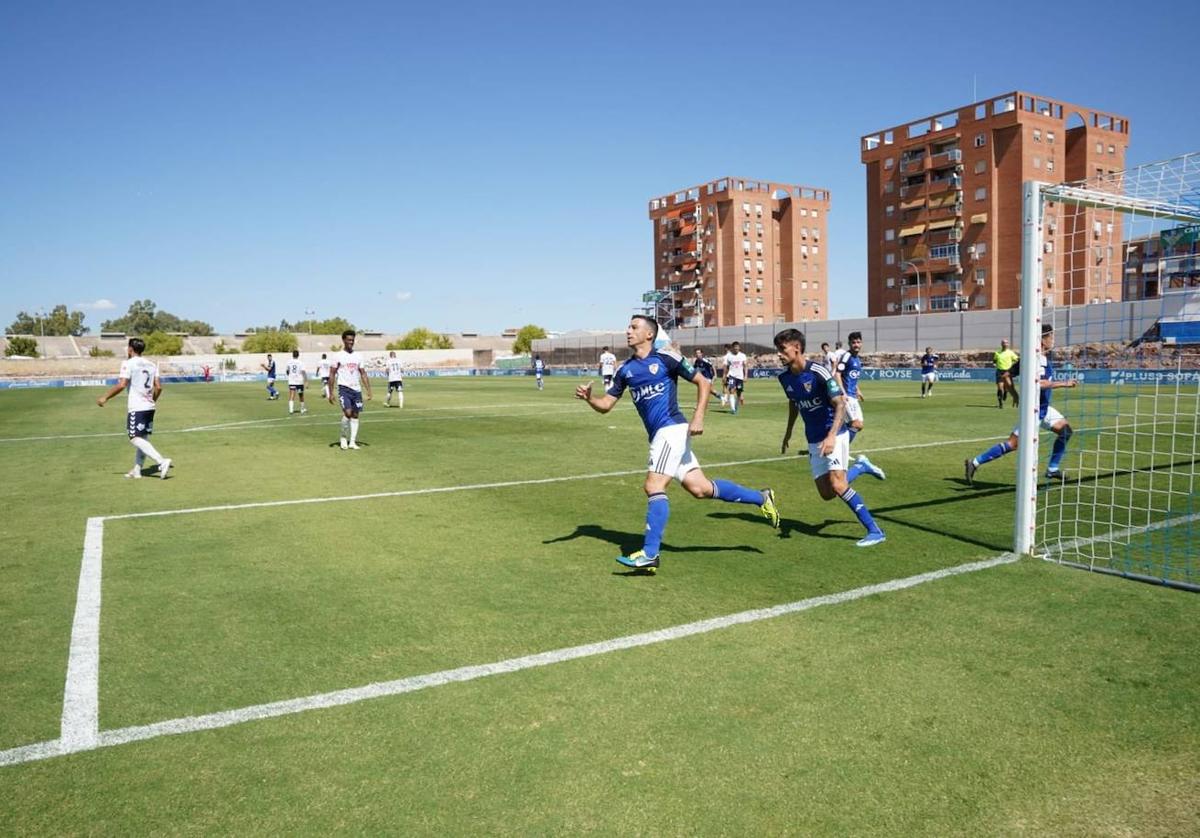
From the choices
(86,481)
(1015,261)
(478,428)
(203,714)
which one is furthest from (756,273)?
(203,714)

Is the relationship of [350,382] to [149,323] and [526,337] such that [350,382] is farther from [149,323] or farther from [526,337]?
[149,323]

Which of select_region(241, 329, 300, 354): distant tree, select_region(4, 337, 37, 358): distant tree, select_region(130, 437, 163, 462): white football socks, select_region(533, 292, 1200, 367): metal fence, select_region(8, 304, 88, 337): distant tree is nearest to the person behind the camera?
select_region(130, 437, 163, 462): white football socks

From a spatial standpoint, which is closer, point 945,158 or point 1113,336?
point 1113,336

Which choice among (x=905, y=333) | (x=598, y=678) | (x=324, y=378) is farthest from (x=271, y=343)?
(x=598, y=678)

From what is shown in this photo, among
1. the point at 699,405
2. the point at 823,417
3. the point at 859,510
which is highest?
the point at 699,405

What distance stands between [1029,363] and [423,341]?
135 metres

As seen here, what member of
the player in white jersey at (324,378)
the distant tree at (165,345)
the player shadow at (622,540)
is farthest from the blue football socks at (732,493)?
the distant tree at (165,345)

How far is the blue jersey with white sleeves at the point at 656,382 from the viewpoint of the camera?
23.0ft

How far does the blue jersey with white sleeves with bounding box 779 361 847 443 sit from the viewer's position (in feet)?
25.1

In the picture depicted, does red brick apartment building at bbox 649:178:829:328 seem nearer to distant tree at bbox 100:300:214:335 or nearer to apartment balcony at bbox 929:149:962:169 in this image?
apartment balcony at bbox 929:149:962:169

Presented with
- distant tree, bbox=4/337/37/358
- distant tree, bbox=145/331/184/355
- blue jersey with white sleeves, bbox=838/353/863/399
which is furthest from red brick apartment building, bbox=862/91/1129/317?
distant tree, bbox=4/337/37/358

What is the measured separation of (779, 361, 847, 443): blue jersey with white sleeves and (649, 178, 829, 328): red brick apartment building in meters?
99.2

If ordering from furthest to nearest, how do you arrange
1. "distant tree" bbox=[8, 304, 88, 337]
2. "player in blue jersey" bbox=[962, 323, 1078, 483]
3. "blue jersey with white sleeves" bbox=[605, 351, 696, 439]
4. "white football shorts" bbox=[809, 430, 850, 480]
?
1. "distant tree" bbox=[8, 304, 88, 337]
2. "player in blue jersey" bbox=[962, 323, 1078, 483]
3. "white football shorts" bbox=[809, 430, 850, 480]
4. "blue jersey with white sleeves" bbox=[605, 351, 696, 439]

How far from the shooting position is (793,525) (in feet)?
28.7
